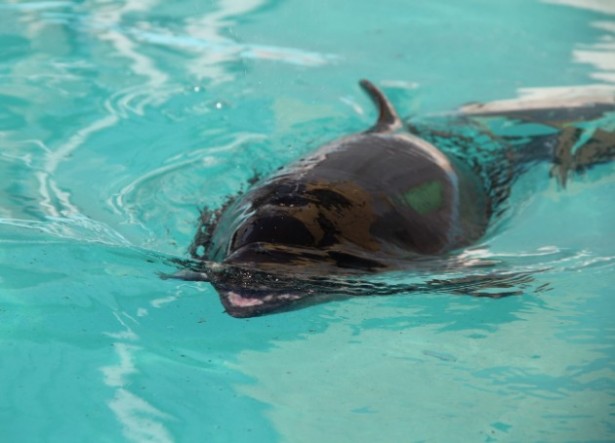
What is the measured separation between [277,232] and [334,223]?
0.21 m

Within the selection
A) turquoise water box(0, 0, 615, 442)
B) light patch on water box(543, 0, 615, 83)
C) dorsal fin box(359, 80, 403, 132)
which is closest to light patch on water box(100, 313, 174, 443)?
turquoise water box(0, 0, 615, 442)

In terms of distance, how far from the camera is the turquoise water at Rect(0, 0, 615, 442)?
2.85 m

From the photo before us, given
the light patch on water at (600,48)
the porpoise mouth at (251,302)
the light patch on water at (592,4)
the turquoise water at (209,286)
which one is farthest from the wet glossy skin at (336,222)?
the light patch on water at (592,4)

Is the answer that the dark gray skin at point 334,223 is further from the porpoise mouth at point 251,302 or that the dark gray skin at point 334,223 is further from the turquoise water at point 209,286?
the turquoise water at point 209,286

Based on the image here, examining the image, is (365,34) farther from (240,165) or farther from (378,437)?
(378,437)

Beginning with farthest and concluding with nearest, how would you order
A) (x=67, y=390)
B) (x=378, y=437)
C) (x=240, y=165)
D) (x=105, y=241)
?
(x=240, y=165)
(x=105, y=241)
(x=67, y=390)
(x=378, y=437)

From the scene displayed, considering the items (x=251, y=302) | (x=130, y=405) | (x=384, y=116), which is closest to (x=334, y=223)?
(x=251, y=302)

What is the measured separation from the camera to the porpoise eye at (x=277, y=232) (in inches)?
127

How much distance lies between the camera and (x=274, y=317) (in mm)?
3273

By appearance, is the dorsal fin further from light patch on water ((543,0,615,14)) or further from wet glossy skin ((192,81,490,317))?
light patch on water ((543,0,615,14))

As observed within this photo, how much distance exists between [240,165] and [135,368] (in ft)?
7.26

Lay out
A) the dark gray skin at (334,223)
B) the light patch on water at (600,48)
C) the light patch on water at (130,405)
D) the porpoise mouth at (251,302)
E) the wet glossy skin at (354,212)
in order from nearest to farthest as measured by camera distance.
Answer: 1. the light patch on water at (130,405)
2. the porpoise mouth at (251,302)
3. the dark gray skin at (334,223)
4. the wet glossy skin at (354,212)
5. the light patch on water at (600,48)

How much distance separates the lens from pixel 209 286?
3.35 m

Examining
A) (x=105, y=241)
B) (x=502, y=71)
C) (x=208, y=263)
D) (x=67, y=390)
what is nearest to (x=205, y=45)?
(x=502, y=71)
